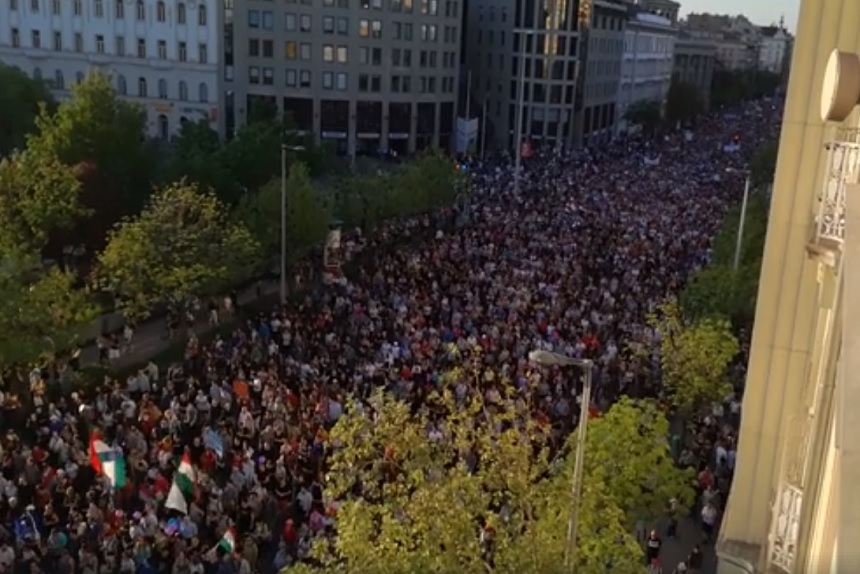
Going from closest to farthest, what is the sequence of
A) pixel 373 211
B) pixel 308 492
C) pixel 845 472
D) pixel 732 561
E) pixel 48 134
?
pixel 845 472 → pixel 732 561 → pixel 308 492 → pixel 48 134 → pixel 373 211

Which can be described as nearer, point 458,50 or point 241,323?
point 241,323

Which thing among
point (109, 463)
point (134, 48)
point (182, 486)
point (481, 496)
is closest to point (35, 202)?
point (109, 463)

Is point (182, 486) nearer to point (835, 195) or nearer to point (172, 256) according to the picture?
point (835, 195)

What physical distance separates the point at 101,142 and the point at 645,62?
92270mm

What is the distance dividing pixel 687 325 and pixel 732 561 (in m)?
16.3

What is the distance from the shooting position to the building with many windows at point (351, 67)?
77.6 metres

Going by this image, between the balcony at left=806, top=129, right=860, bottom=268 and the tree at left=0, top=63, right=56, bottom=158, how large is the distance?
182 ft

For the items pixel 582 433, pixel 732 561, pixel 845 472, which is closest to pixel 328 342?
pixel 582 433

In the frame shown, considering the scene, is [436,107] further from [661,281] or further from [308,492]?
[308,492]

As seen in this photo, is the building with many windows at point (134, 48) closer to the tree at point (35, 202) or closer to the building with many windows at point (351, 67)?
the building with many windows at point (351, 67)

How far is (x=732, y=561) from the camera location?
1126 centimetres

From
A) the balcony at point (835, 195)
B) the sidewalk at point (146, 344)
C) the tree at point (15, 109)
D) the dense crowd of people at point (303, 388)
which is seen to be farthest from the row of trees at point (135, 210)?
the balcony at point (835, 195)

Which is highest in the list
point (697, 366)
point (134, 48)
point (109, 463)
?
point (134, 48)

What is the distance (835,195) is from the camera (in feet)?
30.7
